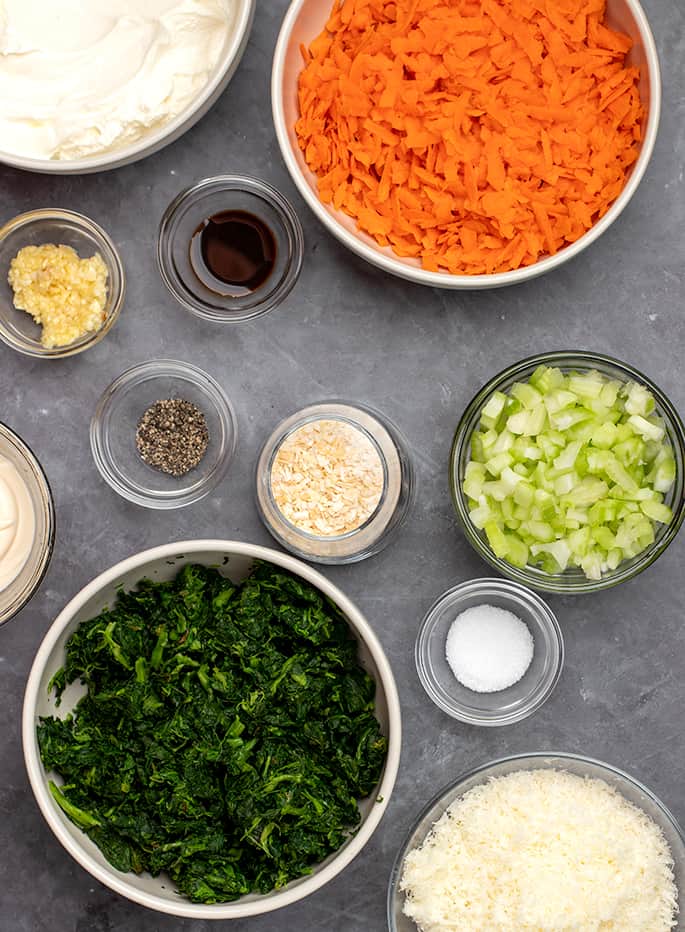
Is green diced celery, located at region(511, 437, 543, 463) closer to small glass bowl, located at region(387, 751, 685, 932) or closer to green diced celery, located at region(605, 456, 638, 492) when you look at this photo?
green diced celery, located at region(605, 456, 638, 492)

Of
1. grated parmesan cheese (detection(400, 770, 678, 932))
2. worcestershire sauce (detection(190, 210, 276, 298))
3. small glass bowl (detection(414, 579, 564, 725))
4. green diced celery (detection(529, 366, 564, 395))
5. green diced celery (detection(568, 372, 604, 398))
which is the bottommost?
grated parmesan cheese (detection(400, 770, 678, 932))

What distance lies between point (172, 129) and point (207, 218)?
305 millimetres

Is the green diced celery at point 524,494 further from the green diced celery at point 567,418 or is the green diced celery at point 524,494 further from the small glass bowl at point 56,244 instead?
the small glass bowl at point 56,244

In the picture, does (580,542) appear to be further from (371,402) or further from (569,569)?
(371,402)

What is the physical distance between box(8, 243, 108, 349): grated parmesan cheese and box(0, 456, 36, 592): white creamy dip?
352 mm

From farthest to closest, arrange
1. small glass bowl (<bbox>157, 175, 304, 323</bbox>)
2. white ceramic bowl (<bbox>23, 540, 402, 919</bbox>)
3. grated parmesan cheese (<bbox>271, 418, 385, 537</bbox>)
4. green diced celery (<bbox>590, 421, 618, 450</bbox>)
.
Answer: small glass bowl (<bbox>157, 175, 304, 323</bbox>) < grated parmesan cheese (<bbox>271, 418, 385, 537</bbox>) < green diced celery (<bbox>590, 421, 618, 450</bbox>) < white ceramic bowl (<bbox>23, 540, 402, 919</bbox>)

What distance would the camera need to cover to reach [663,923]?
6.86 feet

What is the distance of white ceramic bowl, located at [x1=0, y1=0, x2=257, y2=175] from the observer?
83.7 inches

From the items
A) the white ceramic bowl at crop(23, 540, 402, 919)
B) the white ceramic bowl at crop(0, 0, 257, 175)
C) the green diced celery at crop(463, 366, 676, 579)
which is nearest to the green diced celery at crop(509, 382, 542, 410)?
the green diced celery at crop(463, 366, 676, 579)

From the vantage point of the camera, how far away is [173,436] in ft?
7.80

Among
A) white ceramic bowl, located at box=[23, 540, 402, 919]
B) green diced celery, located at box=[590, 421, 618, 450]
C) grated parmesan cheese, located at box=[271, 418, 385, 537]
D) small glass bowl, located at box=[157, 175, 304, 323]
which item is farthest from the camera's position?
small glass bowl, located at box=[157, 175, 304, 323]

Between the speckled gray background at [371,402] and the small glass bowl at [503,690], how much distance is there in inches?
1.7

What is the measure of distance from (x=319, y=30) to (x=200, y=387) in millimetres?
897

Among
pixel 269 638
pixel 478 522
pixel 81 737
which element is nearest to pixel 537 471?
pixel 478 522
